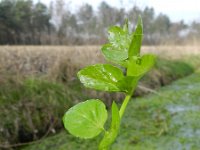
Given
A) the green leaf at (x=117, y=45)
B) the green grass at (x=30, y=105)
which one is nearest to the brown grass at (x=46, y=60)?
the green grass at (x=30, y=105)

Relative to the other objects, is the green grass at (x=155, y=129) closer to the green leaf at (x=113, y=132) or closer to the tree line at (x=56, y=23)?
the tree line at (x=56, y=23)

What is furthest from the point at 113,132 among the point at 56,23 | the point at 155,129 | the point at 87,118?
the point at 56,23

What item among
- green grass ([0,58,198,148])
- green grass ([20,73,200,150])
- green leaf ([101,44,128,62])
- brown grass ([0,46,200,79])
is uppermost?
green leaf ([101,44,128,62])

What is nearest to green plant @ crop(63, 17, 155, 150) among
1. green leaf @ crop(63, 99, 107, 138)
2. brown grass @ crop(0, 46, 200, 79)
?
green leaf @ crop(63, 99, 107, 138)

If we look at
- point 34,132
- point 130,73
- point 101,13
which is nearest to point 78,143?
point 34,132

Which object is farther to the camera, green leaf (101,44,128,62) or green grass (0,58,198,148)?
green grass (0,58,198,148)

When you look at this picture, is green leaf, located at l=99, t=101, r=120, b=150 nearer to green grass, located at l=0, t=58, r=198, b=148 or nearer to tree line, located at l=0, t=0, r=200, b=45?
green grass, located at l=0, t=58, r=198, b=148
